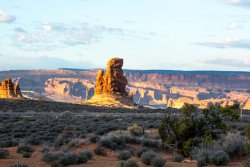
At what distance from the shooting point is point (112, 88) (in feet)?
249

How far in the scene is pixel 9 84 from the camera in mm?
74375

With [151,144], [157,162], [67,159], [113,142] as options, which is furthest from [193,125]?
[67,159]

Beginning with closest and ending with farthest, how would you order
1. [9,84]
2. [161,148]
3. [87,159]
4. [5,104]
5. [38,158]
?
[87,159], [38,158], [161,148], [5,104], [9,84]

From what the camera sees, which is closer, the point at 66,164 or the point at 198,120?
the point at 66,164

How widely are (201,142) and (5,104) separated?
46690 millimetres

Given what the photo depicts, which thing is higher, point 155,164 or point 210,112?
point 210,112

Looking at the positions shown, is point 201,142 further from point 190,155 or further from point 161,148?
point 161,148

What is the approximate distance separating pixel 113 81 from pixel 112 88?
1.27 m

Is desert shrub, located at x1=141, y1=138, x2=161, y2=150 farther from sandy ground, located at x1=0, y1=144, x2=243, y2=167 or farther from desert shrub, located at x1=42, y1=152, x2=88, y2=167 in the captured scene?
desert shrub, located at x1=42, y1=152, x2=88, y2=167

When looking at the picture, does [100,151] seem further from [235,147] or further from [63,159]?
[235,147]

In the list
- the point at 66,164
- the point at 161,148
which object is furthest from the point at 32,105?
the point at 66,164

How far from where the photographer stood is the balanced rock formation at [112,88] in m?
74.9

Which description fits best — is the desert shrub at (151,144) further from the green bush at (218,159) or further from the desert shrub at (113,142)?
the green bush at (218,159)

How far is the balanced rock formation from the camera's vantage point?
246 ft
